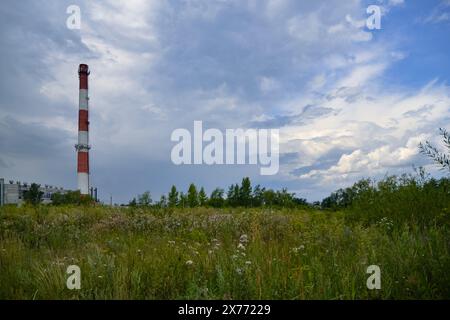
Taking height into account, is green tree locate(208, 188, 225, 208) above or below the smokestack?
below

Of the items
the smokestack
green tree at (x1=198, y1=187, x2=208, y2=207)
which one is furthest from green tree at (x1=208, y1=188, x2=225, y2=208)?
Result: the smokestack

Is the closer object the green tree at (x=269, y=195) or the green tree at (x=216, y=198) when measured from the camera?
the green tree at (x=269, y=195)

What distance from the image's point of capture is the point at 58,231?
8.98 metres

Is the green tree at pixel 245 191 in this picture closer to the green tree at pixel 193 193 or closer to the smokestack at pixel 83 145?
the green tree at pixel 193 193

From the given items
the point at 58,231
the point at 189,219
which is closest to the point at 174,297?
the point at 58,231

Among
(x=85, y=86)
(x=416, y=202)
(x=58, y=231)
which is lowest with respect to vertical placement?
(x=58, y=231)

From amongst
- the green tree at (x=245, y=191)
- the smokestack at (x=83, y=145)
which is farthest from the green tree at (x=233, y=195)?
the smokestack at (x=83, y=145)

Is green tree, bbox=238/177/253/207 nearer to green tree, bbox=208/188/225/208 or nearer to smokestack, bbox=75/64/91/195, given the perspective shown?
green tree, bbox=208/188/225/208

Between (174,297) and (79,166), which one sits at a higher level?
(79,166)

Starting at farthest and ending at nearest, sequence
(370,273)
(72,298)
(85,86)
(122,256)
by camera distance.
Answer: (85,86)
(122,256)
(370,273)
(72,298)

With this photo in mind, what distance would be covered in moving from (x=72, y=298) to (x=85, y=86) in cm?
4821

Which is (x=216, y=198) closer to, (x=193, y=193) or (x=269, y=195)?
(x=193, y=193)

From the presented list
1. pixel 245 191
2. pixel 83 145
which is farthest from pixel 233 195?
pixel 83 145
